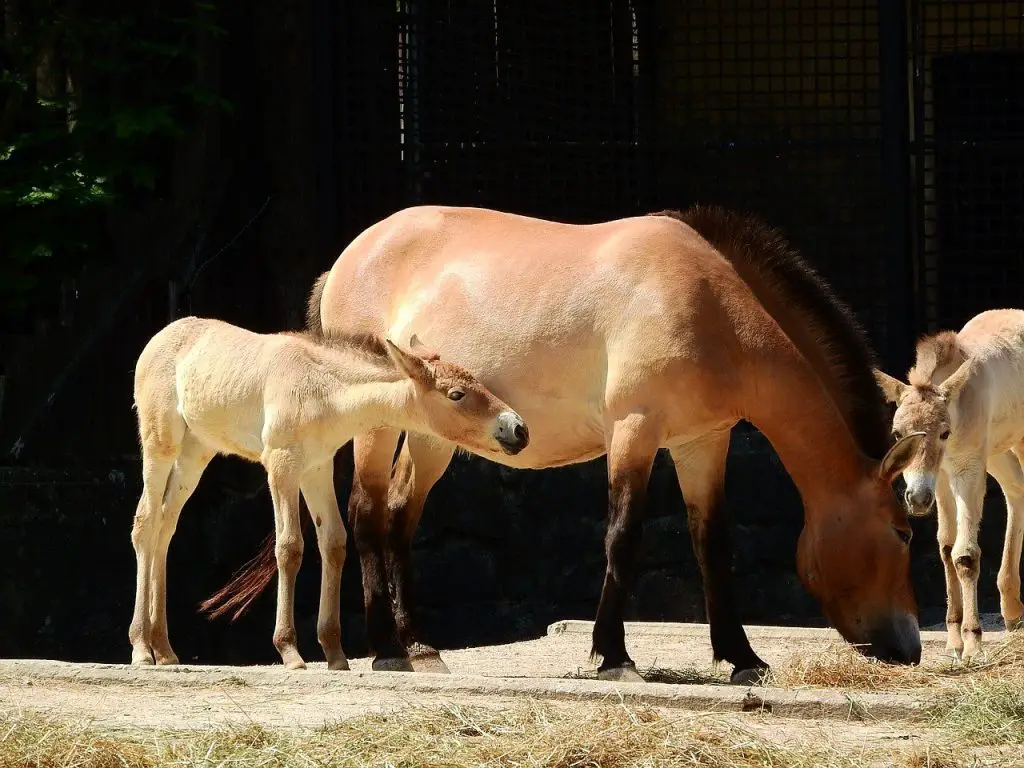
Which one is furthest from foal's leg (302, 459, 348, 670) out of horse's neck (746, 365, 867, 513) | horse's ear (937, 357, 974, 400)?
horse's ear (937, 357, 974, 400)

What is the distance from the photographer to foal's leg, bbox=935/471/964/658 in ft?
26.7

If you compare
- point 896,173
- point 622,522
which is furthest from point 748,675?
point 896,173

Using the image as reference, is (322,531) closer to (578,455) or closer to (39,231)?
(578,455)

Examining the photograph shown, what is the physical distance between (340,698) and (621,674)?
131 centimetres

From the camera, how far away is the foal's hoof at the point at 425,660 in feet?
25.8

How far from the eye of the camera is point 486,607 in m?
10.9

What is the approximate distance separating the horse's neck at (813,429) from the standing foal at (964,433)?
0.89 ft

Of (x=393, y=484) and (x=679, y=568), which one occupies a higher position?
(x=393, y=484)

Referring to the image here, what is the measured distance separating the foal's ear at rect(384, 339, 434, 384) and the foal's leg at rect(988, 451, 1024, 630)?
3121 millimetres

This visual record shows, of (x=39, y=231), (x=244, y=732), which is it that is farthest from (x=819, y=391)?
(x=39, y=231)

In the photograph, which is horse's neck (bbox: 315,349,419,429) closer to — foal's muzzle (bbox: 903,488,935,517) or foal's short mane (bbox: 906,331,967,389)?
foal's muzzle (bbox: 903,488,935,517)

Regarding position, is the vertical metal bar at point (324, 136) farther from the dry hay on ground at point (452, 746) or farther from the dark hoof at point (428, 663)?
the dry hay on ground at point (452, 746)

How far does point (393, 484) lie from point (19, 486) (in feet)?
7.80

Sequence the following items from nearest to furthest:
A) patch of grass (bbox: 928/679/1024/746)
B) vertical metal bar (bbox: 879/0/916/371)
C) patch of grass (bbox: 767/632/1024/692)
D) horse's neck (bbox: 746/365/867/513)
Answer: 1. patch of grass (bbox: 928/679/1024/746)
2. patch of grass (bbox: 767/632/1024/692)
3. horse's neck (bbox: 746/365/867/513)
4. vertical metal bar (bbox: 879/0/916/371)
